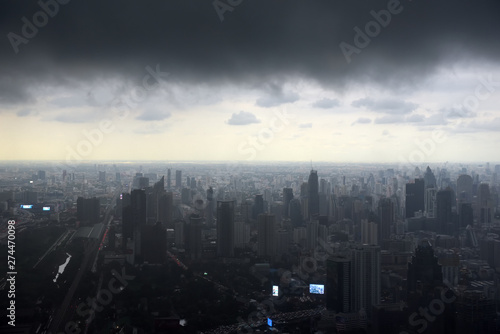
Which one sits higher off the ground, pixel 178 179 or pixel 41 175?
pixel 41 175

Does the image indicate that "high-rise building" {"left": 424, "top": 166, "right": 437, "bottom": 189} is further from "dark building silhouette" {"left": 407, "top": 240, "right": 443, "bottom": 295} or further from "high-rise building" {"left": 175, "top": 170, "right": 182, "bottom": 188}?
"high-rise building" {"left": 175, "top": 170, "right": 182, "bottom": 188}

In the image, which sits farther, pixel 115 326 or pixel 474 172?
pixel 474 172

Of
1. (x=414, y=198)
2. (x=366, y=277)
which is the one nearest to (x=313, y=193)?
(x=414, y=198)

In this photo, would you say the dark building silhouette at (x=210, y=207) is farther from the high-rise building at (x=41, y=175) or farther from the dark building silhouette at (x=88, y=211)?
the high-rise building at (x=41, y=175)

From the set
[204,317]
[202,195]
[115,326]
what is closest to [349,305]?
[204,317]

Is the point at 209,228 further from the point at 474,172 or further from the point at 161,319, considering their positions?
the point at 474,172

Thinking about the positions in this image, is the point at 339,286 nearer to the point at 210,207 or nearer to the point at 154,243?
the point at 154,243
